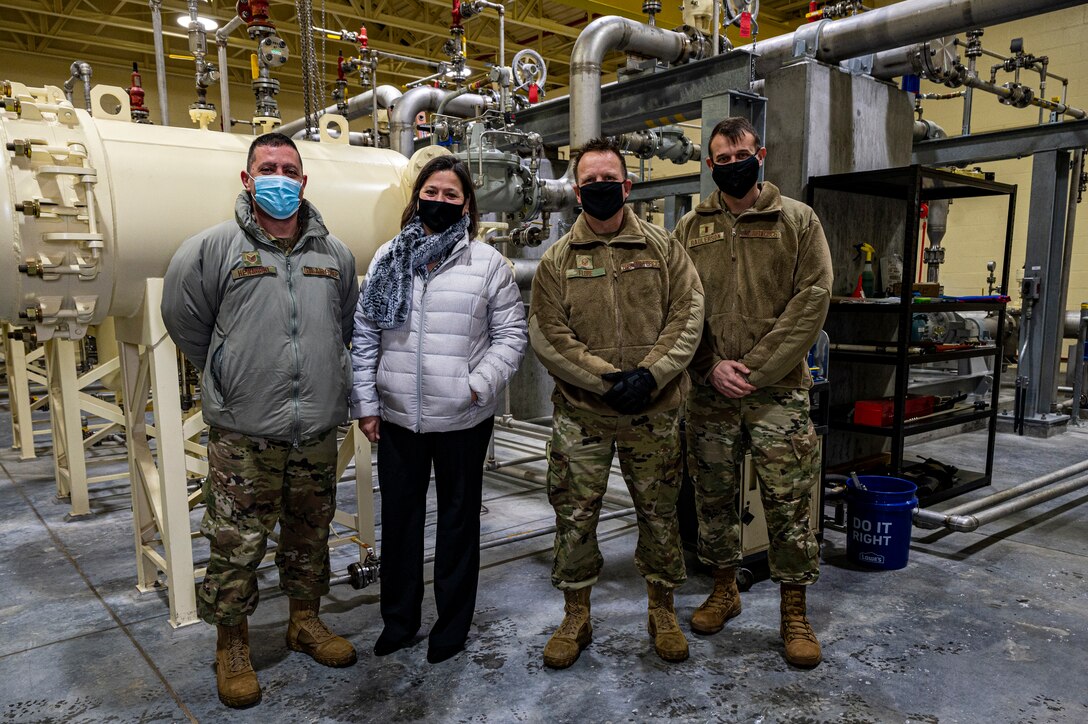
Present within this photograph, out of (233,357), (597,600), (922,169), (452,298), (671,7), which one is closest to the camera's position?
(233,357)

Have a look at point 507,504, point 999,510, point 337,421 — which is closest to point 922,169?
point 999,510

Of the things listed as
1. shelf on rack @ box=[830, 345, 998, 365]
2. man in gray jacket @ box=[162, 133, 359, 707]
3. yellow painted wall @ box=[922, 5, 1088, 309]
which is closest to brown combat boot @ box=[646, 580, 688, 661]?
man in gray jacket @ box=[162, 133, 359, 707]

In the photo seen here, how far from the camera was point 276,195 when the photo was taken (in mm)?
2117

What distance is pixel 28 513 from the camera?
13.3 ft

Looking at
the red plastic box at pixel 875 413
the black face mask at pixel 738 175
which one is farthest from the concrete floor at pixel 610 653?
the black face mask at pixel 738 175

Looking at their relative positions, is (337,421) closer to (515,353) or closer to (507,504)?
(515,353)

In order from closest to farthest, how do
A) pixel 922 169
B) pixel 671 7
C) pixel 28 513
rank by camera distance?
1. pixel 922 169
2. pixel 28 513
3. pixel 671 7

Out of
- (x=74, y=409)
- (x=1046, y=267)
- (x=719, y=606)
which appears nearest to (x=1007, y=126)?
(x=1046, y=267)

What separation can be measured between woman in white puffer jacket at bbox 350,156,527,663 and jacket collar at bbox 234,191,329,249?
21 centimetres

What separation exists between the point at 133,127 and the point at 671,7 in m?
6.53

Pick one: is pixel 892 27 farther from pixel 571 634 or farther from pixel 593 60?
pixel 571 634

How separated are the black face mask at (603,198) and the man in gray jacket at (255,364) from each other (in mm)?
805

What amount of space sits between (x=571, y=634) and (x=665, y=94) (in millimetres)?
3187

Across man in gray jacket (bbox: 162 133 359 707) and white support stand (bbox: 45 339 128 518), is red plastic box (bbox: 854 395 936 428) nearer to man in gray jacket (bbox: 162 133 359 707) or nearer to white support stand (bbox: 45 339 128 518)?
man in gray jacket (bbox: 162 133 359 707)
